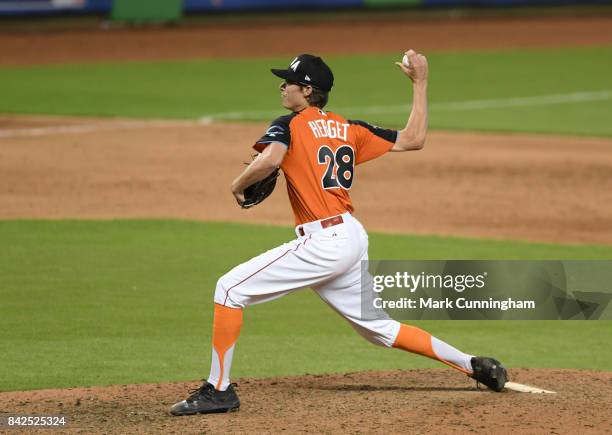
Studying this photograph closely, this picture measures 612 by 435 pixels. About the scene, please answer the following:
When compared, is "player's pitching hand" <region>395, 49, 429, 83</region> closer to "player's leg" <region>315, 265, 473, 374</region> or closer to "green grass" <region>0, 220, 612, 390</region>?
"player's leg" <region>315, 265, 473, 374</region>

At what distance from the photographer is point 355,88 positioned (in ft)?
73.5

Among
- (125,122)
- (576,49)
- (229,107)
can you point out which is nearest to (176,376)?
(125,122)

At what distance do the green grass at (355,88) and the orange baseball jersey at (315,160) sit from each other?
1152cm

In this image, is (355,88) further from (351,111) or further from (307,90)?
(307,90)

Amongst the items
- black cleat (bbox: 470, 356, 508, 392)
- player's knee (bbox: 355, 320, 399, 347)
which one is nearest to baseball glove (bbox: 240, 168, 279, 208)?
player's knee (bbox: 355, 320, 399, 347)

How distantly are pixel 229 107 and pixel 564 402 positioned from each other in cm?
1445

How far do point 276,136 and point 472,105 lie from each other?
604 inches

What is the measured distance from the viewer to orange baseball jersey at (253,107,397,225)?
6.20 metres

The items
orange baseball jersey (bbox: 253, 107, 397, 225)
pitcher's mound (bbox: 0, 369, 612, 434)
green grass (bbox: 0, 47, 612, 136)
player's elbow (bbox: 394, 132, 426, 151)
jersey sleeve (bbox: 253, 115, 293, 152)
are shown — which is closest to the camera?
pitcher's mound (bbox: 0, 369, 612, 434)

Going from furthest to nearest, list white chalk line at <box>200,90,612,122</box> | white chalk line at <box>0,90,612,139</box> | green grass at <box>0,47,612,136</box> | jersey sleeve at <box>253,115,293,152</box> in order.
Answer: green grass at <box>0,47,612,136</box> < white chalk line at <box>200,90,612,122</box> < white chalk line at <box>0,90,612,139</box> < jersey sleeve at <box>253,115,293,152</box>

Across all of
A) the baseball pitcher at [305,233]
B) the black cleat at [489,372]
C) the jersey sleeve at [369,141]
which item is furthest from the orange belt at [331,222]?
the black cleat at [489,372]

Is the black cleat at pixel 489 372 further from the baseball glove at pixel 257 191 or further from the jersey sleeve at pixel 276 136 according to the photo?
the jersey sleeve at pixel 276 136

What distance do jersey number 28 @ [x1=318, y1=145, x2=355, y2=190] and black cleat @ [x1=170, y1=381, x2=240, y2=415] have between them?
4.18ft

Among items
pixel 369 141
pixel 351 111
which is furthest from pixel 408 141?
pixel 351 111
